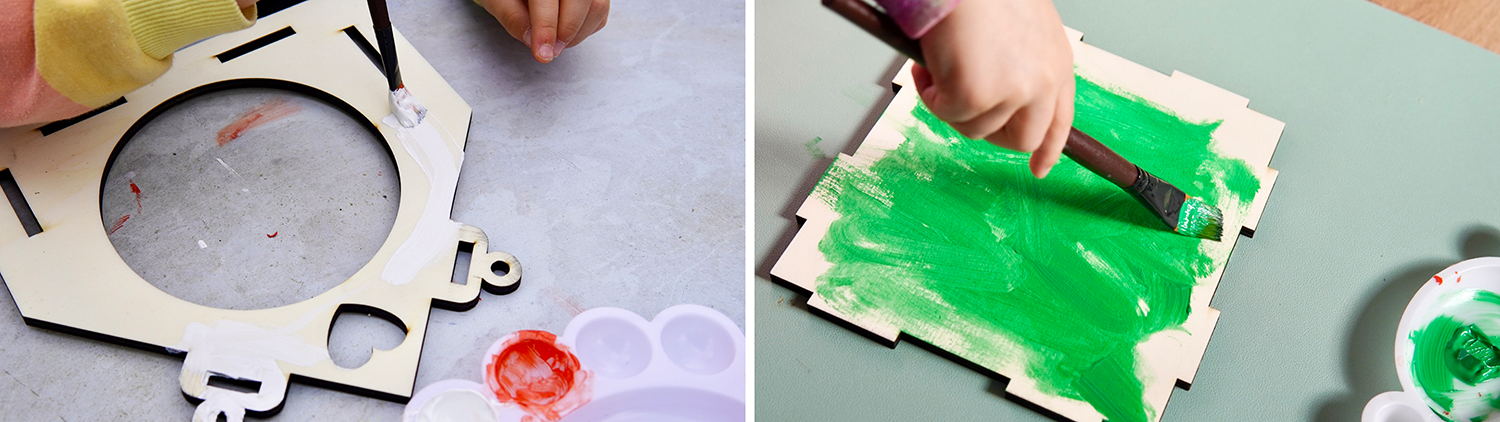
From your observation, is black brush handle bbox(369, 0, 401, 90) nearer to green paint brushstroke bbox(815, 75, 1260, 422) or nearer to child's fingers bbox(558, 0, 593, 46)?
child's fingers bbox(558, 0, 593, 46)

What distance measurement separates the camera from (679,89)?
1576mm

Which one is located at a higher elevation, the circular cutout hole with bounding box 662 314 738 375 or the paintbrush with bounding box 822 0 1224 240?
the paintbrush with bounding box 822 0 1224 240

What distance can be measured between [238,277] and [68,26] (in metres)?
0.38

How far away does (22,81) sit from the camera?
3.76 feet

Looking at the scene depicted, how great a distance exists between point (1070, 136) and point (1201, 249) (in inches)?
15.6

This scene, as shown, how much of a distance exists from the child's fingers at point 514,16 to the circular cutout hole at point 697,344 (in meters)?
0.53

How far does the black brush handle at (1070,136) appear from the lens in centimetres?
77

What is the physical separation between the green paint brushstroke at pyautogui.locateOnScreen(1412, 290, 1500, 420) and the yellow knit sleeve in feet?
5.90

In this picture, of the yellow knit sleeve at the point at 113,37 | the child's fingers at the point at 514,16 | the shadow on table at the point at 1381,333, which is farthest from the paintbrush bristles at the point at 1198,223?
the yellow knit sleeve at the point at 113,37

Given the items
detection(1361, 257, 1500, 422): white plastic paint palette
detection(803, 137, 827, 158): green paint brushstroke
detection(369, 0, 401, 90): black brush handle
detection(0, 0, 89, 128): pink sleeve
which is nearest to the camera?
detection(0, 0, 89, 128): pink sleeve

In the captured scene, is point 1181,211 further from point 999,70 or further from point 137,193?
point 137,193

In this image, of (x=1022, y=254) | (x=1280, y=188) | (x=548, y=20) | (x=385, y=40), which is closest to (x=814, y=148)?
(x=1022, y=254)

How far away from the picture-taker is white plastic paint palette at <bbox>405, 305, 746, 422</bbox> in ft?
3.92

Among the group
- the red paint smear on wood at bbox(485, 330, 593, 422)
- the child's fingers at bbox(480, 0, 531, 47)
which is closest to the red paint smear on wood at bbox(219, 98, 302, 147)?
the child's fingers at bbox(480, 0, 531, 47)
